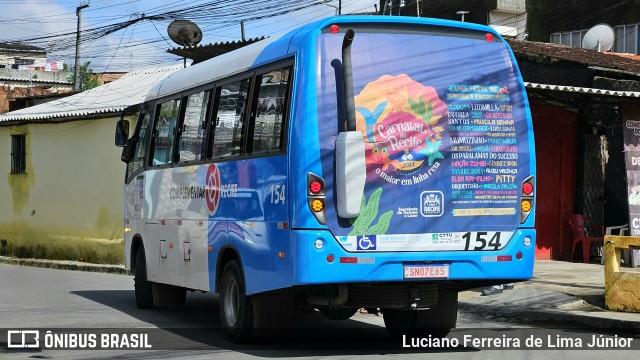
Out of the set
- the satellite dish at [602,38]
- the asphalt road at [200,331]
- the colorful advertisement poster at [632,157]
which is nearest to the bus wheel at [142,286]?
the asphalt road at [200,331]

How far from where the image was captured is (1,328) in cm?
1197

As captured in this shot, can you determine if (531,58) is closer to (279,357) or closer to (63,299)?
(63,299)

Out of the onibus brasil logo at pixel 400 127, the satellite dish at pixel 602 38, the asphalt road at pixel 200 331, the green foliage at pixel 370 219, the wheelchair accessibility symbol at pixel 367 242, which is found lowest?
the asphalt road at pixel 200 331

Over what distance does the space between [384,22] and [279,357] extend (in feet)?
10.5

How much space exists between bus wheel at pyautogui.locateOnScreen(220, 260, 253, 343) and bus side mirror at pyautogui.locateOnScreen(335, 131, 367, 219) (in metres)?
1.73

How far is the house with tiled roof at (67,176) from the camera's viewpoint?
24.7 m

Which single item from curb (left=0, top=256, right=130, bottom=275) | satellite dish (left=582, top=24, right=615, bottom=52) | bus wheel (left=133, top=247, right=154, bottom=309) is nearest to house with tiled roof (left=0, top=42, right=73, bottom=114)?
curb (left=0, top=256, right=130, bottom=275)

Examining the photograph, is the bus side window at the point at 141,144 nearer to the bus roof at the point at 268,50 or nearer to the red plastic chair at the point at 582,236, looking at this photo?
the bus roof at the point at 268,50

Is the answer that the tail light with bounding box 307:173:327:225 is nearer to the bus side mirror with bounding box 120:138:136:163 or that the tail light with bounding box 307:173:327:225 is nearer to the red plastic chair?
the bus side mirror with bounding box 120:138:136:163

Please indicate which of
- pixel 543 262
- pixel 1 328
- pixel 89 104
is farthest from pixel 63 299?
pixel 89 104

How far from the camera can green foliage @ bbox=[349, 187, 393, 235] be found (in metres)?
9.16

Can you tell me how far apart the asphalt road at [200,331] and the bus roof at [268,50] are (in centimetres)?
279

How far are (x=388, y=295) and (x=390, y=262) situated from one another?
519 mm

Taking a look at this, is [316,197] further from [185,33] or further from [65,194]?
[65,194]
